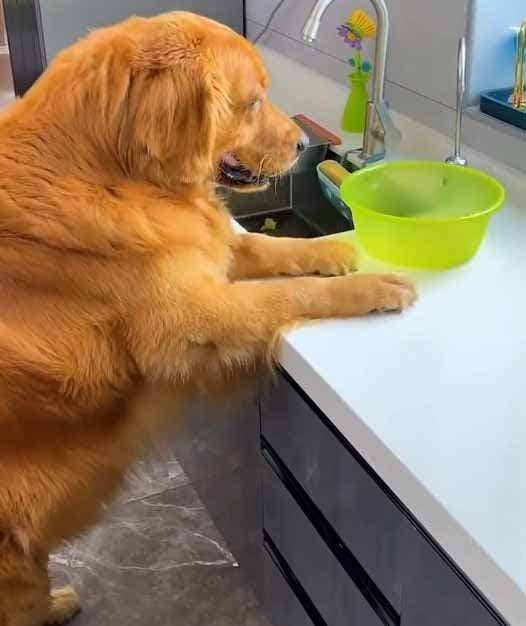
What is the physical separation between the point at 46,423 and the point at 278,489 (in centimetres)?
37

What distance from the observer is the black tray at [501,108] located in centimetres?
148

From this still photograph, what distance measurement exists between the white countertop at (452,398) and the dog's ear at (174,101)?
284 mm

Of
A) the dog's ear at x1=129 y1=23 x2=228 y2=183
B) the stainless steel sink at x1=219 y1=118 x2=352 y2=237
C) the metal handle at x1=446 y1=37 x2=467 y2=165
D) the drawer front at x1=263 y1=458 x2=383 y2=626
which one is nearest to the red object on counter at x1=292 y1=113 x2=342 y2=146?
the stainless steel sink at x1=219 y1=118 x2=352 y2=237

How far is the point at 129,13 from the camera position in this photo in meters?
2.28

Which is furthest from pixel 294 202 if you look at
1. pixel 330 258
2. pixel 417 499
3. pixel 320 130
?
pixel 417 499

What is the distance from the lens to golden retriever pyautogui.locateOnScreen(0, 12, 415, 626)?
3.78ft

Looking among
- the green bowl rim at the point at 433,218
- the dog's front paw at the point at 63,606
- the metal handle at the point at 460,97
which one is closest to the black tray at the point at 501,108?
the metal handle at the point at 460,97

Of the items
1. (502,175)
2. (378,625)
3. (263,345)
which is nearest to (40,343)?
(263,345)

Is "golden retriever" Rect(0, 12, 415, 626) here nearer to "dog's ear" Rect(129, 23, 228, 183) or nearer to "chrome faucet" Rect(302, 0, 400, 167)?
"dog's ear" Rect(129, 23, 228, 183)

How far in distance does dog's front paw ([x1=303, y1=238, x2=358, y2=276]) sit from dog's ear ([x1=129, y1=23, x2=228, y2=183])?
0.23 m

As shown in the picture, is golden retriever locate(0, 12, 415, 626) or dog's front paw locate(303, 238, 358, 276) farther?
dog's front paw locate(303, 238, 358, 276)

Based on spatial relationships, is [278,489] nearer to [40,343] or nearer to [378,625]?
[378,625]

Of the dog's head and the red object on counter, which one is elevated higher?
the dog's head

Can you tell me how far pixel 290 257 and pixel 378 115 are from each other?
0.42 meters
